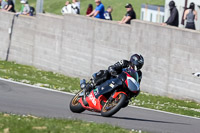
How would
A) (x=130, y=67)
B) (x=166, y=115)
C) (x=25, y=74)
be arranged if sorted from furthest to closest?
(x=25, y=74), (x=166, y=115), (x=130, y=67)

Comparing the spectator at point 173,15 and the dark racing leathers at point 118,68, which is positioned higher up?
the spectator at point 173,15

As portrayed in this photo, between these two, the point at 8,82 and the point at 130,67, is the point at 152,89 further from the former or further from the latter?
the point at 130,67

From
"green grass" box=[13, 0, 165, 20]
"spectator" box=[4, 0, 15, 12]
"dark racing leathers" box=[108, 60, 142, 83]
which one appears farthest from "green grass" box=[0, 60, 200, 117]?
"green grass" box=[13, 0, 165, 20]

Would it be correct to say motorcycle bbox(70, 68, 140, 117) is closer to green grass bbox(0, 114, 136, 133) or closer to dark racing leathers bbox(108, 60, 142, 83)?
dark racing leathers bbox(108, 60, 142, 83)

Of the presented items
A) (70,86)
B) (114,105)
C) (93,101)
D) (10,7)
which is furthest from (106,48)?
(114,105)

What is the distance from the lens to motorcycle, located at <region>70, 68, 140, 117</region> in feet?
36.2

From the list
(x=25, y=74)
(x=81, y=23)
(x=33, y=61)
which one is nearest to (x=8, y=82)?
(x=25, y=74)

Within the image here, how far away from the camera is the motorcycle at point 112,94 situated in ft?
36.2

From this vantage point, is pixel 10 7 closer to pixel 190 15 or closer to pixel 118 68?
pixel 190 15

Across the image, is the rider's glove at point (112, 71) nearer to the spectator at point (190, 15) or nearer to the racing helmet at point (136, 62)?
the racing helmet at point (136, 62)

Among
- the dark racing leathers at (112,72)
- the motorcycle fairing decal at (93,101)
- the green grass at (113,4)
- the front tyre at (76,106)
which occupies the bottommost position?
the green grass at (113,4)

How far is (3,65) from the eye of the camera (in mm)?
24000

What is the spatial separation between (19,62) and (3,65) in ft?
7.09

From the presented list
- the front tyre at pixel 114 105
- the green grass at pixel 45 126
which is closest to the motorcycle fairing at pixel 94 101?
the front tyre at pixel 114 105
